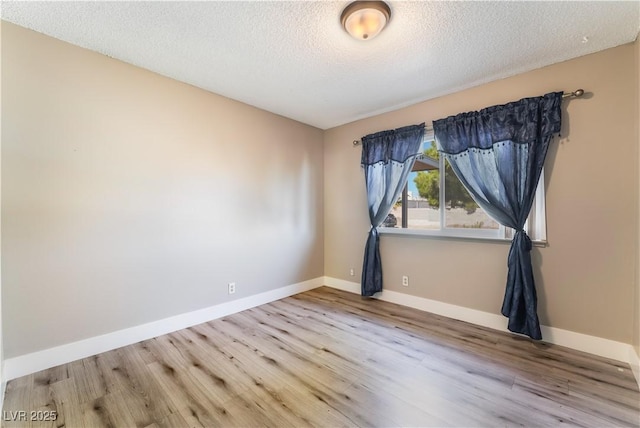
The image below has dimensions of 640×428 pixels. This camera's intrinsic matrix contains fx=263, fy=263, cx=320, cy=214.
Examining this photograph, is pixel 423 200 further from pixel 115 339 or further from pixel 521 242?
pixel 115 339

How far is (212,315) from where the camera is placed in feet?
9.39

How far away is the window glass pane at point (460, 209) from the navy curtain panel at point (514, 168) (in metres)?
0.16

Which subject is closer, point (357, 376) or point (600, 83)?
point (357, 376)

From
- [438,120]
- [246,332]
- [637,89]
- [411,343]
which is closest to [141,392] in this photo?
[246,332]

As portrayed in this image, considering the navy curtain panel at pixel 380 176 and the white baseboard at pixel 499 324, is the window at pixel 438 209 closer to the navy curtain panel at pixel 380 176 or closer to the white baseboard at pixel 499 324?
the navy curtain panel at pixel 380 176

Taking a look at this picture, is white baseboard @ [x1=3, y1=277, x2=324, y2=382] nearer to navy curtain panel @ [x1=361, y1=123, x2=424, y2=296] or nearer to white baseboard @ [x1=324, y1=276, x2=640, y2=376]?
navy curtain panel @ [x1=361, y1=123, x2=424, y2=296]

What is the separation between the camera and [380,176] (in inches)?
136

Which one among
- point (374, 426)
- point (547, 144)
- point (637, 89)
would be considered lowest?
point (374, 426)

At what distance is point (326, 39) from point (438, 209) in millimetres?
2148

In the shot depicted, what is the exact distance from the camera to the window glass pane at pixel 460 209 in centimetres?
278

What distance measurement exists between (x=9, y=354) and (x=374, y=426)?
2.49 meters

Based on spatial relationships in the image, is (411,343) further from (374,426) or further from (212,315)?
(212,315)

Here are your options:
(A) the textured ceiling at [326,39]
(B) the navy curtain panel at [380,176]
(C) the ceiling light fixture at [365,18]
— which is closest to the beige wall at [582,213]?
(A) the textured ceiling at [326,39]

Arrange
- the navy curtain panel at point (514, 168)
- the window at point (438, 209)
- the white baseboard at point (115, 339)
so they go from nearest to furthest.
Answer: the white baseboard at point (115, 339), the navy curtain panel at point (514, 168), the window at point (438, 209)
